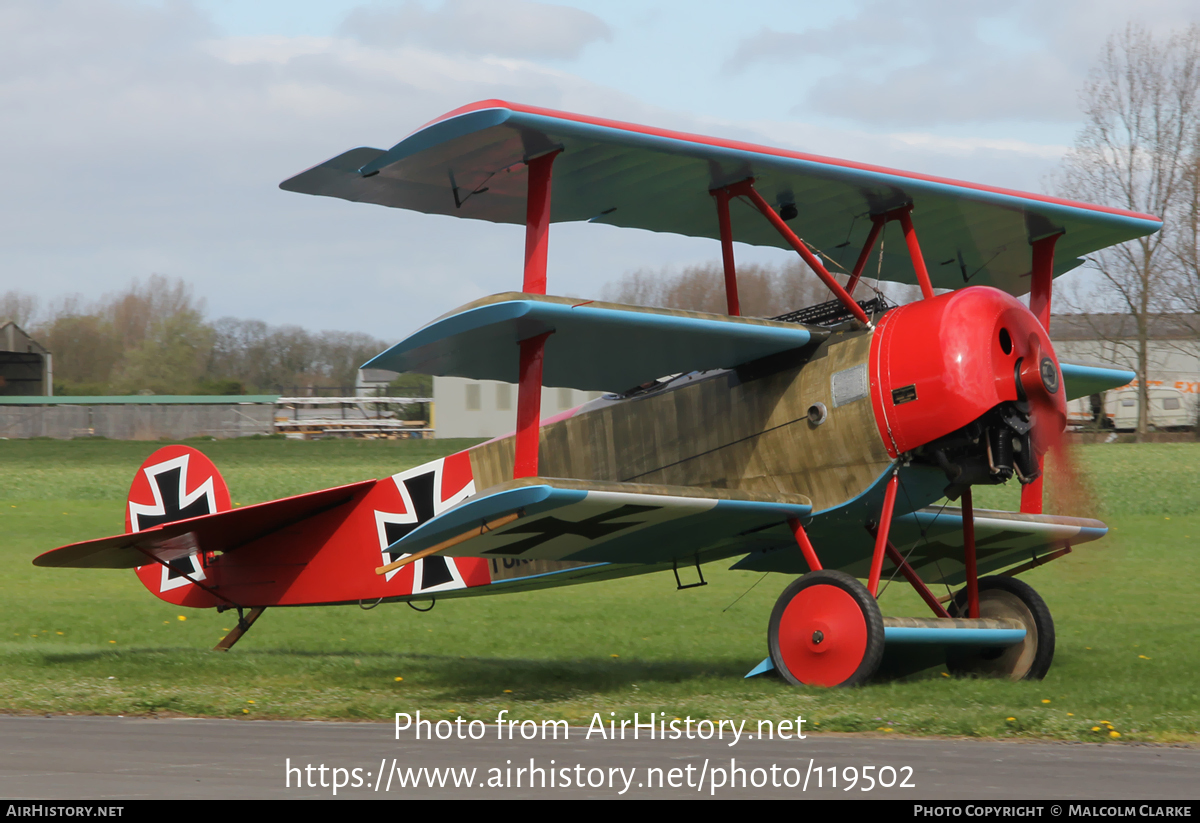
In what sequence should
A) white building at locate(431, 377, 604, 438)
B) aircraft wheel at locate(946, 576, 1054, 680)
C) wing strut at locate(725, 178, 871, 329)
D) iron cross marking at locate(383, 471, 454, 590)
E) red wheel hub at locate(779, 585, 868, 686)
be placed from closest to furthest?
red wheel hub at locate(779, 585, 868, 686) → wing strut at locate(725, 178, 871, 329) → aircraft wheel at locate(946, 576, 1054, 680) → iron cross marking at locate(383, 471, 454, 590) → white building at locate(431, 377, 604, 438)

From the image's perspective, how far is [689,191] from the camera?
329 inches

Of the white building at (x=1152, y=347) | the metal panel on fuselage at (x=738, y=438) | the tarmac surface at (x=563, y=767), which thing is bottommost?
the tarmac surface at (x=563, y=767)

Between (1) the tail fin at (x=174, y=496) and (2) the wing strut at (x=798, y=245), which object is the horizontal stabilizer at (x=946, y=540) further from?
(1) the tail fin at (x=174, y=496)


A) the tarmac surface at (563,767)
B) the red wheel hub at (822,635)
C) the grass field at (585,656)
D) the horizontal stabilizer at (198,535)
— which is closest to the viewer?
the tarmac surface at (563,767)

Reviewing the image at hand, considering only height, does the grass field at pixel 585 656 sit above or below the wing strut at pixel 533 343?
below

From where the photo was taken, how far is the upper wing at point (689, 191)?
707 cm

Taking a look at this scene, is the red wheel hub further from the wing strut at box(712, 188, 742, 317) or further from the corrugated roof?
the corrugated roof

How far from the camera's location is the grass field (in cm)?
680

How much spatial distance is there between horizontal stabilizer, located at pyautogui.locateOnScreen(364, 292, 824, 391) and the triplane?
0.02 meters

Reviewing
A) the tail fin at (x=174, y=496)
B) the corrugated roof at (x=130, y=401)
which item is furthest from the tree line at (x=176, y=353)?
the tail fin at (x=174, y=496)

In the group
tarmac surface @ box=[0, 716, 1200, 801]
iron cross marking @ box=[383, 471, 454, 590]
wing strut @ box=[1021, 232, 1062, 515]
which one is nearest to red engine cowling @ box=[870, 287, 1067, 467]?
wing strut @ box=[1021, 232, 1062, 515]

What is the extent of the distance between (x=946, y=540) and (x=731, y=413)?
286 cm

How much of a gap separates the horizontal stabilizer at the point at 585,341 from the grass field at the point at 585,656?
2182mm
